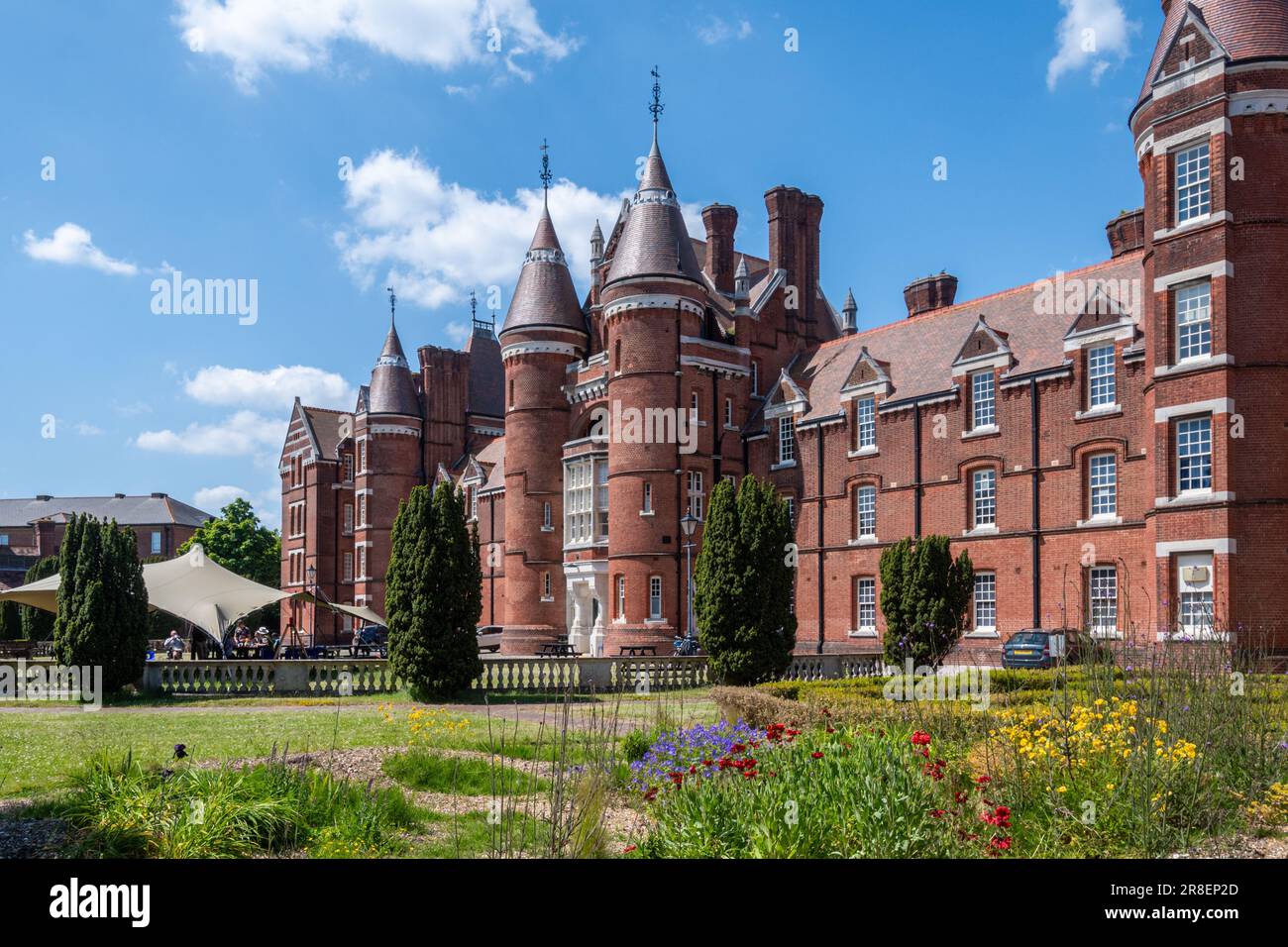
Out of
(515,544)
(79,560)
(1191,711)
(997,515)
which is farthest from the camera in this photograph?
(515,544)

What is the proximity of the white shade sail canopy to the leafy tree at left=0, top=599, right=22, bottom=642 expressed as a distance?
1038 inches

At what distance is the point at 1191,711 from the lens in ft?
31.2

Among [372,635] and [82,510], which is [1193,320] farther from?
[82,510]

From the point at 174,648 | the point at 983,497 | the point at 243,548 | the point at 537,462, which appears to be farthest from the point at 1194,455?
the point at 243,548

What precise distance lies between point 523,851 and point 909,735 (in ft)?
13.3

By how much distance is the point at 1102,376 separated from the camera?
1206 inches

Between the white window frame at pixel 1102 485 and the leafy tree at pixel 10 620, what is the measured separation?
54.6 m

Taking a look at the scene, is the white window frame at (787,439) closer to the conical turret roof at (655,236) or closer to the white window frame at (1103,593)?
the conical turret roof at (655,236)

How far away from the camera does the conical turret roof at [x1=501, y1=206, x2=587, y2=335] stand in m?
46.7

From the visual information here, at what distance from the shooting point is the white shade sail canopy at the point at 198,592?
3192 centimetres

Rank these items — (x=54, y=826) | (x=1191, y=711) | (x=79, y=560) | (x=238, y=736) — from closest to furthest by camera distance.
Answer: (x=54, y=826)
(x=1191, y=711)
(x=238, y=736)
(x=79, y=560)

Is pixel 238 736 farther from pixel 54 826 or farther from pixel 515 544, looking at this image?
pixel 515 544

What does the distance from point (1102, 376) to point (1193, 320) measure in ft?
16.1

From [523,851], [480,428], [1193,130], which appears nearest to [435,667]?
[523,851]
